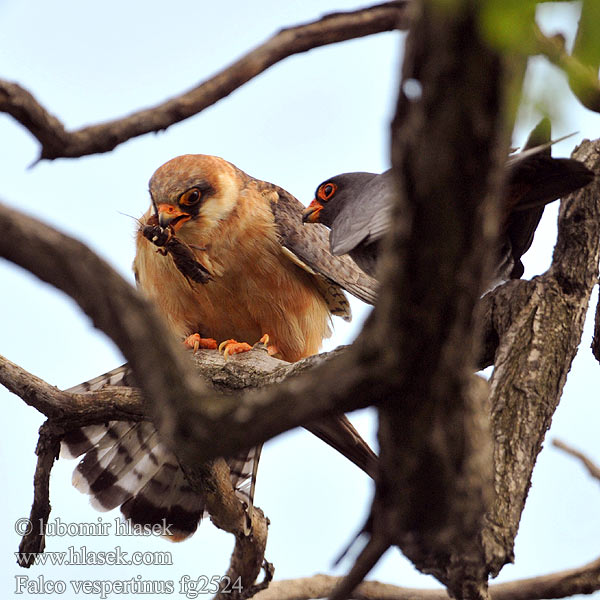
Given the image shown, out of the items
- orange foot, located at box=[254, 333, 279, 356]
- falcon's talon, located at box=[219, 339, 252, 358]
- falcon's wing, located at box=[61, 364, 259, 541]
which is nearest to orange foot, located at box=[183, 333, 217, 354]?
falcon's talon, located at box=[219, 339, 252, 358]

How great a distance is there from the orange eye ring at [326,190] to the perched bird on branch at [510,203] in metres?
0.12

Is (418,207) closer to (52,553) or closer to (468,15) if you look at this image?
(468,15)

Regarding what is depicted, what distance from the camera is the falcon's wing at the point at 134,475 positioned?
5480 millimetres

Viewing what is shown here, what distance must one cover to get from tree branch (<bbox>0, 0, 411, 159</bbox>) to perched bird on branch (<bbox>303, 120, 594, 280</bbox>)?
0.65 metres

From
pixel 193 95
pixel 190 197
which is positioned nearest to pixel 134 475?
pixel 190 197

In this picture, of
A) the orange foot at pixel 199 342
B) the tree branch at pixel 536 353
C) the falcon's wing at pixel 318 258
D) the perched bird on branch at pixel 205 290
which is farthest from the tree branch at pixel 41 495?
the tree branch at pixel 536 353

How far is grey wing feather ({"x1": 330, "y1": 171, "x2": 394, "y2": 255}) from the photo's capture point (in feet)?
14.3

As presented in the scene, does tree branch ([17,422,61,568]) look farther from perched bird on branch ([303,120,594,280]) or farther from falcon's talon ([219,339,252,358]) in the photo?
perched bird on branch ([303,120,594,280])

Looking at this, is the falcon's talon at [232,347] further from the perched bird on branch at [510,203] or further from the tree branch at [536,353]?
the tree branch at [536,353]

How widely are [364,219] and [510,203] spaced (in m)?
0.99

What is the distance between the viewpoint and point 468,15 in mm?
1333

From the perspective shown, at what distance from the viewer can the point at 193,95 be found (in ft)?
8.22

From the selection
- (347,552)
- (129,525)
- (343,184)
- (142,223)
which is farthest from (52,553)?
(347,552)

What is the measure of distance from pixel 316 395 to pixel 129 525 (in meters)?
4.10
